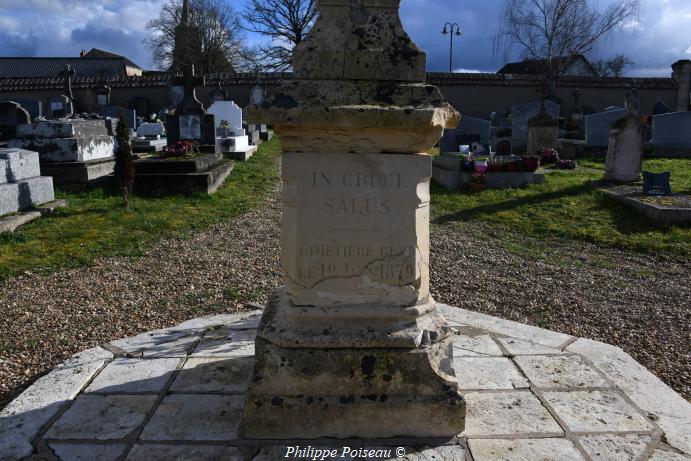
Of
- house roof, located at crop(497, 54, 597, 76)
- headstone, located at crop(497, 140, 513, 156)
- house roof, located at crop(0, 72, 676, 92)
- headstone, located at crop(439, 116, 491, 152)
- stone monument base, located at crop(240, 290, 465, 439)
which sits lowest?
stone monument base, located at crop(240, 290, 465, 439)

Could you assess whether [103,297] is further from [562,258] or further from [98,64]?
[98,64]

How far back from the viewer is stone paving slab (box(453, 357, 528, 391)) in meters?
3.22

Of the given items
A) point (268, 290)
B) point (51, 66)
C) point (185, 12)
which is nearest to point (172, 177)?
point (268, 290)

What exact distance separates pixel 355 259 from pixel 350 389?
0.64m

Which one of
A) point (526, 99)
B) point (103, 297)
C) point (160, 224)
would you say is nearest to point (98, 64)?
point (526, 99)

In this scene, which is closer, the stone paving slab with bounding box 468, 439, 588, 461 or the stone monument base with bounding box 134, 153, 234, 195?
the stone paving slab with bounding box 468, 439, 588, 461

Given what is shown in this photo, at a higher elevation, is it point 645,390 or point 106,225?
point 106,225

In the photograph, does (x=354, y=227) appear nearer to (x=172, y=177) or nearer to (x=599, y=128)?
(x=172, y=177)

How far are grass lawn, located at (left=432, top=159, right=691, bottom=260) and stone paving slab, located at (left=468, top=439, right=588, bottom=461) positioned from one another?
4.70 meters

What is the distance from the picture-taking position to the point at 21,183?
7.72 metres

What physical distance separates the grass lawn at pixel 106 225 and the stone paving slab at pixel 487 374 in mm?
4502

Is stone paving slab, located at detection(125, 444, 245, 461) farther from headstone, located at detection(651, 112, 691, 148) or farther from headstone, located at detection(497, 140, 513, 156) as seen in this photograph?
headstone, located at detection(651, 112, 691, 148)

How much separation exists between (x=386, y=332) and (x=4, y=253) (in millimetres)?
5316

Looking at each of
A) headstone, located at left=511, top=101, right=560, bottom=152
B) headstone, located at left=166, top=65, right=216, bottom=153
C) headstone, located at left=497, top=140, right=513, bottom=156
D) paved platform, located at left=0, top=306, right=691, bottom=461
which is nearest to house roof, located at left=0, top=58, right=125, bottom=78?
headstone, located at left=166, top=65, right=216, bottom=153
